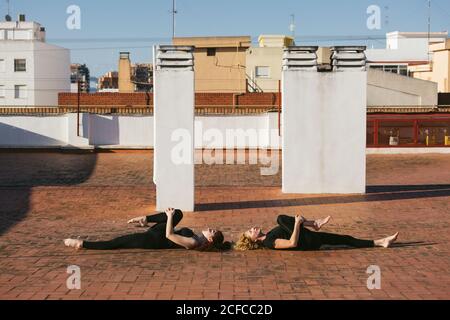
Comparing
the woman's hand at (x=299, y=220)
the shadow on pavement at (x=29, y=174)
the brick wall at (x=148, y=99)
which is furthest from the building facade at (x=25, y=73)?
the woman's hand at (x=299, y=220)

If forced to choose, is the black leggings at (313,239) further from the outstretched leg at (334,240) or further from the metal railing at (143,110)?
the metal railing at (143,110)

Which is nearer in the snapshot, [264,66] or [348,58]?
[348,58]

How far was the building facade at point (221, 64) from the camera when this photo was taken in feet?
147

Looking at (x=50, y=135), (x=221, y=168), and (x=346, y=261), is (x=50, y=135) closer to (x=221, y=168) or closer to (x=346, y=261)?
(x=221, y=168)

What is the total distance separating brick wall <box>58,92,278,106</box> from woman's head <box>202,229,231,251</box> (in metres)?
26.4

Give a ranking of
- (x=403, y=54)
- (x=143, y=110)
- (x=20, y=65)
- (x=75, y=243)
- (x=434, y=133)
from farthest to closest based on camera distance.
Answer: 1. (x=403, y=54)
2. (x=20, y=65)
3. (x=143, y=110)
4. (x=434, y=133)
5. (x=75, y=243)

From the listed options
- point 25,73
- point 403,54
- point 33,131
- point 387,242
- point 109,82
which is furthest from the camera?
point 109,82

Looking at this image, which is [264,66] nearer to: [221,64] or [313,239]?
[221,64]

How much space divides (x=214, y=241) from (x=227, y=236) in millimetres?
1640

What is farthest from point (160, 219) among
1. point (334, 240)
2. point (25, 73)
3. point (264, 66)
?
point (25, 73)

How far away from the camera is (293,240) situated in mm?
9422

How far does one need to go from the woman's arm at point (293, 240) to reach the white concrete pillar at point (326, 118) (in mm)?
6604

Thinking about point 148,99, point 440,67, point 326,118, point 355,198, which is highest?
point 440,67
